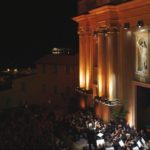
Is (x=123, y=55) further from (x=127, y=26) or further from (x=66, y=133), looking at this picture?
(x=66, y=133)

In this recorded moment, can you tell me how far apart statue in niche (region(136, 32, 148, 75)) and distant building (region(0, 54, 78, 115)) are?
15.4 meters

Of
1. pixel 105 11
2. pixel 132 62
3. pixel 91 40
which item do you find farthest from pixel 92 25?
pixel 132 62

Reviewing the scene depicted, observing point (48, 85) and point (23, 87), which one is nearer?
point (23, 87)

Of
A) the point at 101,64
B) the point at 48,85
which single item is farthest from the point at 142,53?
the point at 48,85

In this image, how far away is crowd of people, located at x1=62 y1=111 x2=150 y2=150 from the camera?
72.9 ft

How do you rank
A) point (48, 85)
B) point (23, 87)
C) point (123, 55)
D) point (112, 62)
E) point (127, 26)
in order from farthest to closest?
point (48, 85) → point (23, 87) → point (112, 62) → point (123, 55) → point (127, 26)

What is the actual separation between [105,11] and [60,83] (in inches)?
651

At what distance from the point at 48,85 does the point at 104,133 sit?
67.5 feet

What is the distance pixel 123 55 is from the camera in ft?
92.6

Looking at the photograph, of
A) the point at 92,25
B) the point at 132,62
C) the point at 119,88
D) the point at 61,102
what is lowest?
the point at 61,102

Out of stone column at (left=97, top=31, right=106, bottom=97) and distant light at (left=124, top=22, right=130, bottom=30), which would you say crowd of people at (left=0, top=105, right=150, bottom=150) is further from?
distant light at (left=124, top=22, right=130, bottom=30)

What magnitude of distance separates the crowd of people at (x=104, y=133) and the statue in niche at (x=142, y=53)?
3797mm

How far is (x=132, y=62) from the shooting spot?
27391 mm

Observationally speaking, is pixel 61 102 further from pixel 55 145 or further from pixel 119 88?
pixel 55 145
